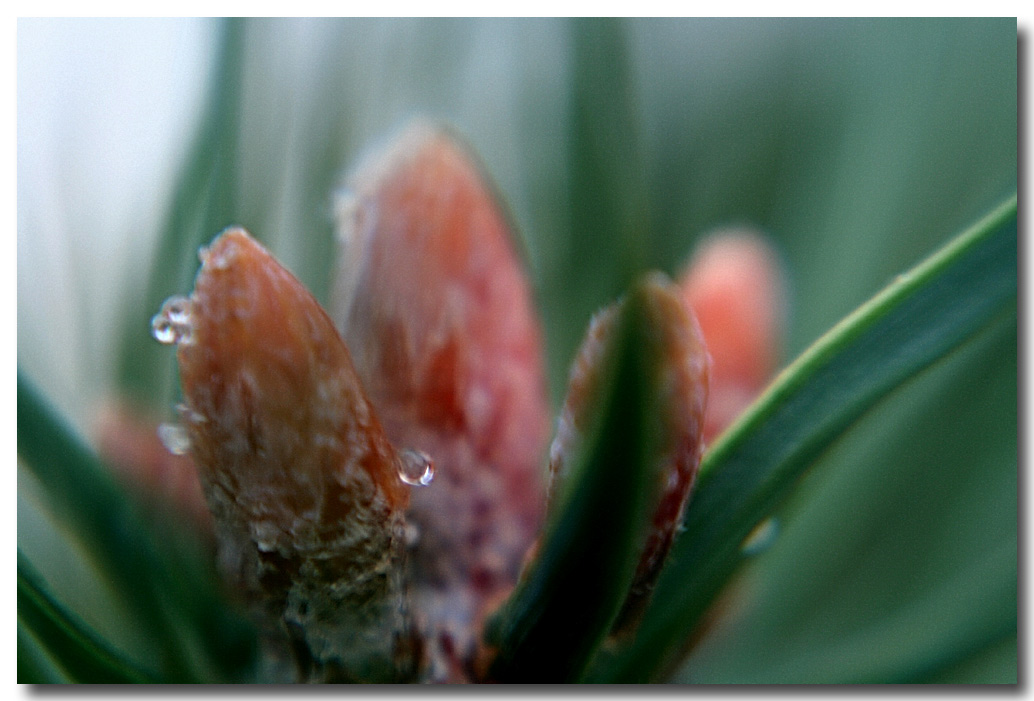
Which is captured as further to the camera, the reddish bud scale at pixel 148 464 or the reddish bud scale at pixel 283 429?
the reddish bud scale at pixel 148 464

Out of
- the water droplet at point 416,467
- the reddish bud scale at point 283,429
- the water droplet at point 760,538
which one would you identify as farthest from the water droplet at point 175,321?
the water droplet at point 760,538

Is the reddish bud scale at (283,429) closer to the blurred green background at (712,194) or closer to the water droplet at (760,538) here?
the water droplet at (760,538)

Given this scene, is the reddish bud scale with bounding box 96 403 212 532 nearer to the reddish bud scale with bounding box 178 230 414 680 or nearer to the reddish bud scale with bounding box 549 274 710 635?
the reddish bud scale with bounding box 178 230 414 680

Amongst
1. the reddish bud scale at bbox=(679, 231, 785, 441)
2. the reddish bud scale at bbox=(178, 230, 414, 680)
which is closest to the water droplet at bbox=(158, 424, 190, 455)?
the reddish bud scale at bbox=(178, 230, 414, 680)

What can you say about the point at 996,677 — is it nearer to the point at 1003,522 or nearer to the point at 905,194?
the point at 1003,522

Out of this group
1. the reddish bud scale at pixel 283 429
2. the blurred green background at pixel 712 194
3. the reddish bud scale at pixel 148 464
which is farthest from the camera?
the blurred green background at pixel 712 194

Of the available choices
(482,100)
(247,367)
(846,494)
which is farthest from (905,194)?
(247,367)

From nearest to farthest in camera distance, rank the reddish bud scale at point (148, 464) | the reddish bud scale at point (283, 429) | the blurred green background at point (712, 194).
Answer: the reddish bud scale at point (283, 429) < the reddish bud scale at point (148, 464) < the blurred green background at point (712, 194)

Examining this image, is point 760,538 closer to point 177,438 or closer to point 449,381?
point 449,381
